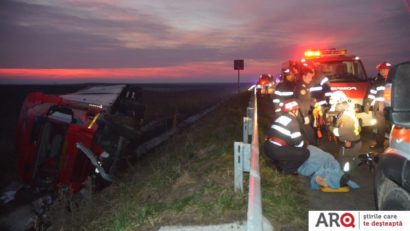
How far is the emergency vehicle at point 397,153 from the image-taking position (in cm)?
294

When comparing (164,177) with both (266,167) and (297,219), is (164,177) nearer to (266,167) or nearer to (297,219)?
(266,167)

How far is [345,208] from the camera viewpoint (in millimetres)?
5930

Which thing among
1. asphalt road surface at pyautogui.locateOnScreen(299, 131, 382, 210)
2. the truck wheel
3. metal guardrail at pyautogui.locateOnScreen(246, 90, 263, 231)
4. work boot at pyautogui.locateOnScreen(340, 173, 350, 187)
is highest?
the truck wheel

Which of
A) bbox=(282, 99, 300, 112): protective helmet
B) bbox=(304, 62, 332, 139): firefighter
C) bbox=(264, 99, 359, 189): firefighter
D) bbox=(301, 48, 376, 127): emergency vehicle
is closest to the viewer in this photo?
bbox=(264, 99, 359, 189): firefighter

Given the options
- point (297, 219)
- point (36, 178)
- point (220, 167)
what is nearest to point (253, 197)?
point (297, 219)

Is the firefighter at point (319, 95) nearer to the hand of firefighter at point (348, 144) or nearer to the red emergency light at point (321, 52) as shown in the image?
the hand of firefighter at point (348, 144)

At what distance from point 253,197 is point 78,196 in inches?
226

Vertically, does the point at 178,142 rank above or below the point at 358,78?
below

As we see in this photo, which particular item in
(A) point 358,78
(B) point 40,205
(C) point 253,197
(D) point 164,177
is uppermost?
(A) point 358,78

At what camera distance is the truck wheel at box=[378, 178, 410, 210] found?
3.32m

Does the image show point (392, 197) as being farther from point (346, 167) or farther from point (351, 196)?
point (346, 167)

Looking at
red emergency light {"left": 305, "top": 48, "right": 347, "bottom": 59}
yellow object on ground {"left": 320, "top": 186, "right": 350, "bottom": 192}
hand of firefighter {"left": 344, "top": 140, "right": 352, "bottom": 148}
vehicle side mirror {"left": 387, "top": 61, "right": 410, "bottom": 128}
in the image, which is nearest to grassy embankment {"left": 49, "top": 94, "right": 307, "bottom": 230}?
yellow object on ground {"left": 320, "top": 186, "right": 350, "bottom": 192}

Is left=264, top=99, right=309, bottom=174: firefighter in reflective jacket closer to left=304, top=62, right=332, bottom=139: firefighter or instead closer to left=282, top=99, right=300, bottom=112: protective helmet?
left=282, top=99, right=300, bottom=112: protective helmet

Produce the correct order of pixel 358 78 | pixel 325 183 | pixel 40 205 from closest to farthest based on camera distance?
pixel 325 183, pixel 40 205, pixel 358 78
